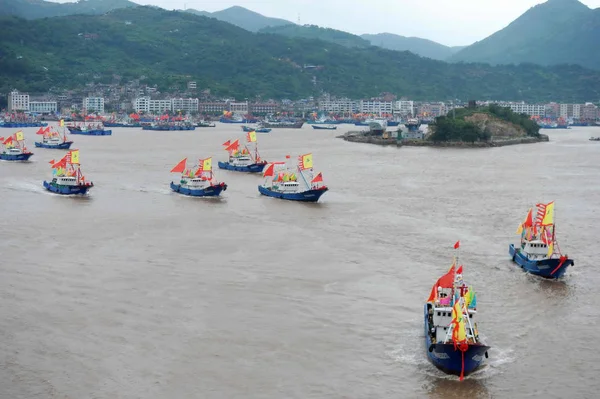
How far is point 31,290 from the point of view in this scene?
14.5 m

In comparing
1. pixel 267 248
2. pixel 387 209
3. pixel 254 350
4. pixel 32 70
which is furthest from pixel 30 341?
pixel 32 70

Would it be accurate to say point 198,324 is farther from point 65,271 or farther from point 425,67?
point 425,67

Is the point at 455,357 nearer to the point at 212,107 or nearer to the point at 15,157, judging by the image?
the point at 15,157

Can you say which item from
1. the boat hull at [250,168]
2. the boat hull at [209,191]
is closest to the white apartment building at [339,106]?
the boat hull at [250,168]

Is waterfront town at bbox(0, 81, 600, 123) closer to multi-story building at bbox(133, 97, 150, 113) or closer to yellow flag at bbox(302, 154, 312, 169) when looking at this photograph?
multi-story building at bbox(133, 97, 150, 113)

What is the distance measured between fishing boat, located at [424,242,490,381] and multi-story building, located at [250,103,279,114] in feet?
320

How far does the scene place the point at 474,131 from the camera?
55.9 metres

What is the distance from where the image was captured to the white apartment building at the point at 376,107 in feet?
382

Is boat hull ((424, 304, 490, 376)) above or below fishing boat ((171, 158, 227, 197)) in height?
below

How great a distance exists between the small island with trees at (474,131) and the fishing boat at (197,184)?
3075 cm

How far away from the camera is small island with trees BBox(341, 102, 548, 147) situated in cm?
5581

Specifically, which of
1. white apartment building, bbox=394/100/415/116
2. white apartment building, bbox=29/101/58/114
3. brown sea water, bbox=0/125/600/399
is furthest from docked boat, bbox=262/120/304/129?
brown sea water, bbox=0/125/600/399

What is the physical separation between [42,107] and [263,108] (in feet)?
94.6

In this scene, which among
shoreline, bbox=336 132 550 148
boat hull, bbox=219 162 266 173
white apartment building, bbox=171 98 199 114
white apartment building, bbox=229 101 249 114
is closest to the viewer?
boat hull, bbox=219 162 266 173
